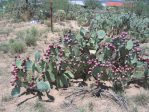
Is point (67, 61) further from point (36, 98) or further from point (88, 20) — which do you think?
point (88, 20)

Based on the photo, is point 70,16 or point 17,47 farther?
point 70,16

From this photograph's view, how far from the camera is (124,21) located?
37.0 feet

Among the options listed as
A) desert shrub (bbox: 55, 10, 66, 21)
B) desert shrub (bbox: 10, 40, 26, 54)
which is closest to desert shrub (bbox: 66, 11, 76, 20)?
desert shrub (bbox: 55, 10, 66, 21)

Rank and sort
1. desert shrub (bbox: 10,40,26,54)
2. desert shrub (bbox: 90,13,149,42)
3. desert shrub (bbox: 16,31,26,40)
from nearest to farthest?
desert shrub (bbox: 10,40,26,54), desert shrub (bbox: 16,31,26,40), desert shrub (bbox: 90,13,149,42)

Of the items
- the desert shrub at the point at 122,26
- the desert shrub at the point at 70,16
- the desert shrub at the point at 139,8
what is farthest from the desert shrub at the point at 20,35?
the desert shrub at the point at 139,8

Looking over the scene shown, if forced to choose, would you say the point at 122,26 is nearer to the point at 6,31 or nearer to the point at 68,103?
the point at 6,31

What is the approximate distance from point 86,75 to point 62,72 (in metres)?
0.54

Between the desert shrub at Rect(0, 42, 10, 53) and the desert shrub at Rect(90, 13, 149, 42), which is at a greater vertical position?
the desert shrub at Rect(90, 13, 149, 42)

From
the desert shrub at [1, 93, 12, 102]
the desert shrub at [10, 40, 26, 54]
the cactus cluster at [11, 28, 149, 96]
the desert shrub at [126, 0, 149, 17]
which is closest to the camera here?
the desert shrub at [1, 93, 12, 102]

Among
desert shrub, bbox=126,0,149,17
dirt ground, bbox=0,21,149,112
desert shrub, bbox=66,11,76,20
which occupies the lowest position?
dirt ground, bbox=0,21,149,112

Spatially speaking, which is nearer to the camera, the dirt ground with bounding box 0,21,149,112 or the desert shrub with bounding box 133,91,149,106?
the dirt ground with bounding box 0,21,149,112

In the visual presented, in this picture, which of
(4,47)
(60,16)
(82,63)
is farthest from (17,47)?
(60,16)

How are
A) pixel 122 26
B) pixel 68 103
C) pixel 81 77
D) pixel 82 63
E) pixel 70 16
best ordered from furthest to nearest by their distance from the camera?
1. pixel 70 16
2. pixel 122 26
3. pixel 81 77
4. pixel 82 63
5. pixel 68 103

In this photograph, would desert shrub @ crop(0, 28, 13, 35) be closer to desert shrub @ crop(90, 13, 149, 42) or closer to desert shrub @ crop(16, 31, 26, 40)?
desert shrub @ crop(16, 31, 26, 40)
